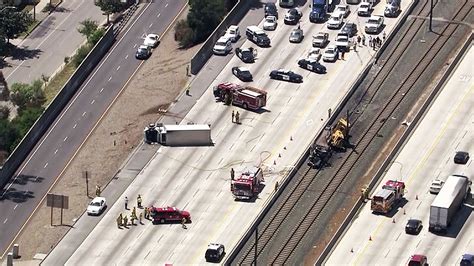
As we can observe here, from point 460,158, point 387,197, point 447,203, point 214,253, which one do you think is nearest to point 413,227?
point 447,203

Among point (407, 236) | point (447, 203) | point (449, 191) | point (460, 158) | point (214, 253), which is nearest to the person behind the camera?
point (214, 253)

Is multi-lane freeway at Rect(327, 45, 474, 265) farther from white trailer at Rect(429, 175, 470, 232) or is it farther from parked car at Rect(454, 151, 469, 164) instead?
parked car at Rect(454, 151, 469, 164)

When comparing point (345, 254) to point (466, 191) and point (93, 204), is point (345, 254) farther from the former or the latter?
point (93, 204)

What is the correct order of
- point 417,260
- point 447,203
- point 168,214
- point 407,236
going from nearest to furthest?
point 417,260 < point 447,203 < point 407,236 < point 168,214

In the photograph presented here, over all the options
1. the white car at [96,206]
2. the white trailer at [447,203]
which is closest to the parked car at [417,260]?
the white trailer at [447,203]

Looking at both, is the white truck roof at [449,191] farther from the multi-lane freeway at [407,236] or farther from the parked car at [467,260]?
the parked car at [467,260]

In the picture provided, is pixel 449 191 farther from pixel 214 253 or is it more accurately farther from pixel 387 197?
pixel 214 253

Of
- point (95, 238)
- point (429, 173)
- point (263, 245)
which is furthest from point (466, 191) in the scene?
point (95, 238)

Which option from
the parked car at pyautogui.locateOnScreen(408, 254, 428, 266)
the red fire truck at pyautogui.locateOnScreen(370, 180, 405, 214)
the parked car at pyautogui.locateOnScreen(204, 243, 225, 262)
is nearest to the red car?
the parked car at pyautogui.locateOnScreen(204, 243, 225, 262)

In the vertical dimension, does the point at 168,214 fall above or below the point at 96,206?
above
